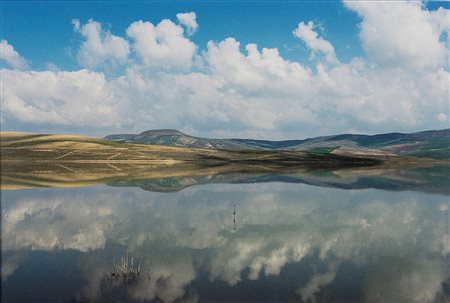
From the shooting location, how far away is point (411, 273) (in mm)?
34094

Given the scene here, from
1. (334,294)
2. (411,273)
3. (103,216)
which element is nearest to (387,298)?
(334,294)

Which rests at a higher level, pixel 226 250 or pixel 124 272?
pixel 124 272

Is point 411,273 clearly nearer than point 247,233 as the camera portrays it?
Yes

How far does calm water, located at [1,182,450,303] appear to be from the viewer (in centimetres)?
2962

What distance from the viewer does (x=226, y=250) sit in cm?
4059

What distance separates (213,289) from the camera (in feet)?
98.1

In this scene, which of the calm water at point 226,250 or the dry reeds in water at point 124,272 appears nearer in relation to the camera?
the calm water at point 226,250

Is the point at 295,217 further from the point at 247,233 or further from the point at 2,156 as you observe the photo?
the point at 2,156

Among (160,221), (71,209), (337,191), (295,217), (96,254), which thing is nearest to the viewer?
(96,254)

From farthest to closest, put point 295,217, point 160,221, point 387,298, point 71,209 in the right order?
1. point 71,209
2. point 295,217
3. point 160,221
4. point 387,298

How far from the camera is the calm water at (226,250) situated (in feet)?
97.2

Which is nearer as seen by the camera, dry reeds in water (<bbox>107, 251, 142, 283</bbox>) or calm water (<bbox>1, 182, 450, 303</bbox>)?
calm water (<bbox>1, 182, 450, 303</bbox>)

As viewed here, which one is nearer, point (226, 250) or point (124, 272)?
point (124, 272)

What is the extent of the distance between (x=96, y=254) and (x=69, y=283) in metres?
7.86
